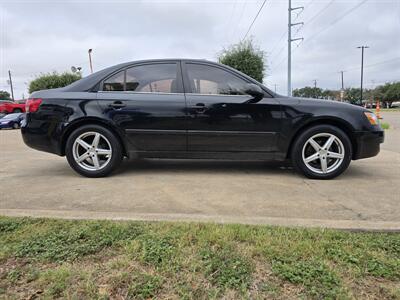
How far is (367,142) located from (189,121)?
2.35 m

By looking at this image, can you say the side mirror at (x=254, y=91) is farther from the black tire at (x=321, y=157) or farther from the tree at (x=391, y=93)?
the tree at (x=391, y=93)

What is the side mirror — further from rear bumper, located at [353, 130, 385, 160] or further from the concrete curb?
the concrete curb

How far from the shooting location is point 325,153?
14.1ft

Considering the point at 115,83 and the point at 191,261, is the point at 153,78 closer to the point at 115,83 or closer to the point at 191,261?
the point at 115,83

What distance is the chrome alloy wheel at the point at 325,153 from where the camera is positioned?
14.1ft

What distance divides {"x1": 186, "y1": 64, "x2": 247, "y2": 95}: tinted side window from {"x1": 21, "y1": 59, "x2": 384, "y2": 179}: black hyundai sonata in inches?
0.5

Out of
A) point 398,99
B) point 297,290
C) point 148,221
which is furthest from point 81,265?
point 398,99

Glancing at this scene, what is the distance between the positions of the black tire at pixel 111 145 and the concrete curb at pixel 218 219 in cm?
142

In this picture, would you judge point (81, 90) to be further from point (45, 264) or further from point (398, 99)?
point (398, 99)

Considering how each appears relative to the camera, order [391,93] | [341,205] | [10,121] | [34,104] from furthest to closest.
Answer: [391,93] → [10,121] → [34,104] → [341,205]

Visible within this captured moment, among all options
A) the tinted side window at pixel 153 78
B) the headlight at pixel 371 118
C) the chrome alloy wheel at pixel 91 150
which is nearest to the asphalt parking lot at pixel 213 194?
the chrome alloy wheel at pixel 91 150

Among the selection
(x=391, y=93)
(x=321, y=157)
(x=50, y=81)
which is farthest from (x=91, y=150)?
(x=391, y=93)

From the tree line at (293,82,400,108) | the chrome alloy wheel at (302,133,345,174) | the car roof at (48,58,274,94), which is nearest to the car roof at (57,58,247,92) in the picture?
the car roof at (48,58,274,94)

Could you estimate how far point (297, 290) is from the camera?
1.85m
